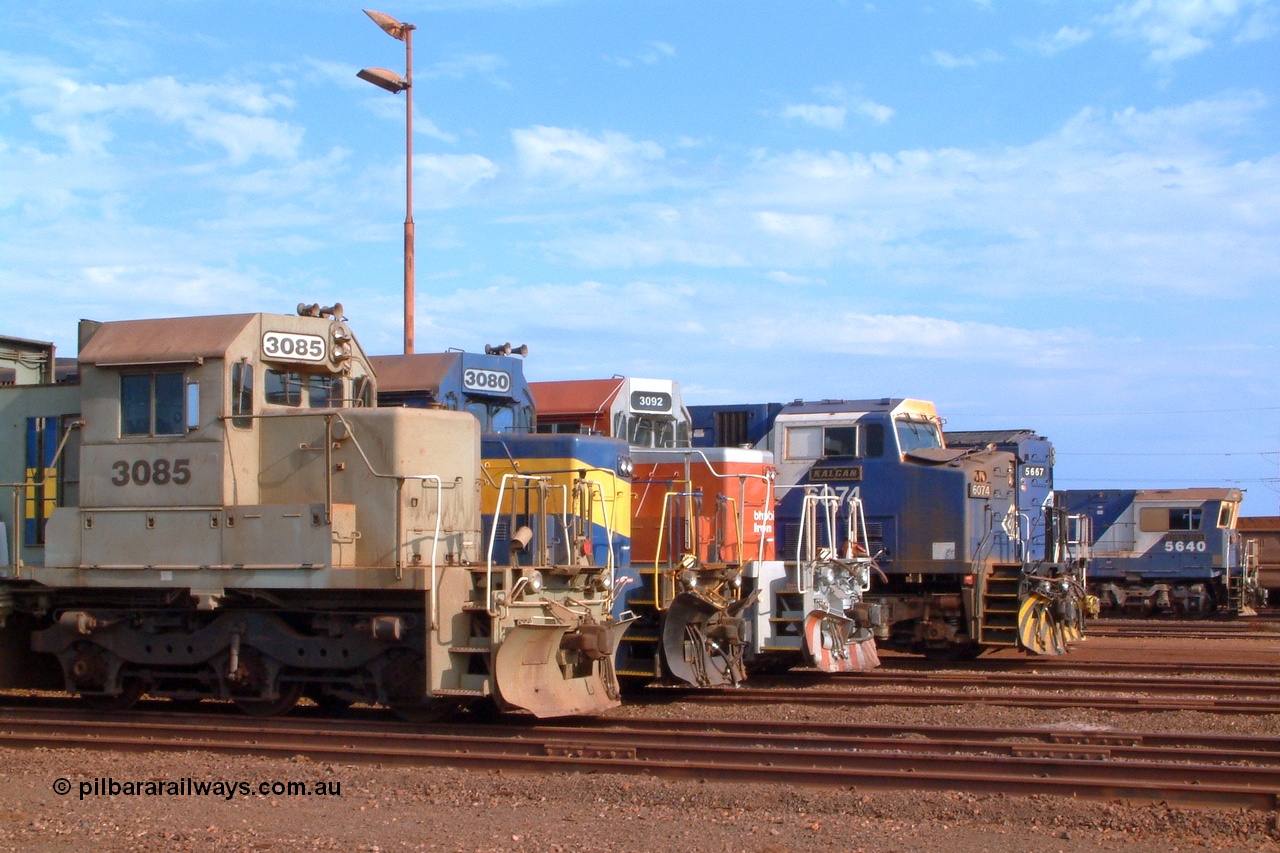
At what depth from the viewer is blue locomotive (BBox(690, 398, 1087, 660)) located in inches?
627

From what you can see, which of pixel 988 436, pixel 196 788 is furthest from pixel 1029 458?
pixel 196 788

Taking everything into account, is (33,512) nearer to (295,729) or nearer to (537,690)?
(295,729)

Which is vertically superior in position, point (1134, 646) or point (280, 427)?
point (280, 427)

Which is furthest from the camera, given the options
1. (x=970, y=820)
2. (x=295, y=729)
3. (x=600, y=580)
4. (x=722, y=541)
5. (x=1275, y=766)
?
(x=722, y=541)

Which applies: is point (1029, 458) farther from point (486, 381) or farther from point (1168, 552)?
point (486, 381)

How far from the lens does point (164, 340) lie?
9609 mm

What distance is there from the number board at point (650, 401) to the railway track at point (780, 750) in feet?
17.3

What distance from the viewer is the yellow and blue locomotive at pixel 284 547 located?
30.4 ft

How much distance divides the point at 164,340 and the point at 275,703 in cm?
295

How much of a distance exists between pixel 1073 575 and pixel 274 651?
12047mm

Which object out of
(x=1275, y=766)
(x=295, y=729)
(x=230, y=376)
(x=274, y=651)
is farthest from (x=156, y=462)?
(x=1275, y=766)

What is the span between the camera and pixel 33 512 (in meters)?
10.4

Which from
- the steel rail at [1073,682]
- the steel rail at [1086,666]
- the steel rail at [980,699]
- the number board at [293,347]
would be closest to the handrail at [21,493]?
the number board at [293,347]

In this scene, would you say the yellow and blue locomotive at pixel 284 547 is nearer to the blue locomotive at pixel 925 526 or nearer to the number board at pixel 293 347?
the number board at pixel 293 347
